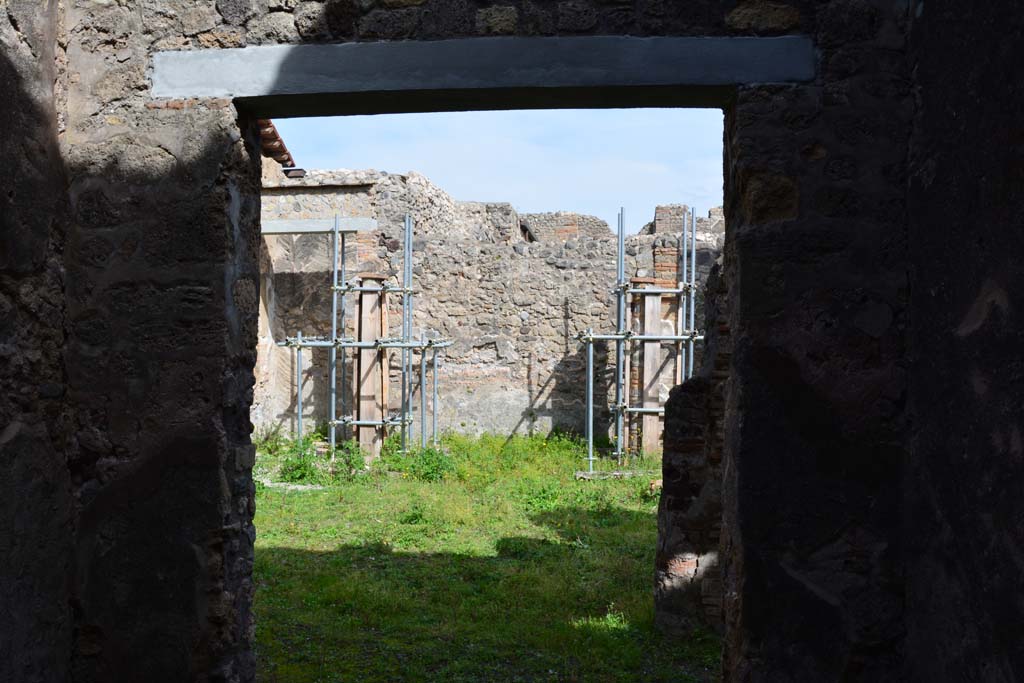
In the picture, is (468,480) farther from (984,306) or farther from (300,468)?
(984,306)

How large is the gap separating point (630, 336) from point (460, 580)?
511 cm

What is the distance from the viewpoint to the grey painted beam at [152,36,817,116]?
8.42 feet

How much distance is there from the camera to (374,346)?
393 inches

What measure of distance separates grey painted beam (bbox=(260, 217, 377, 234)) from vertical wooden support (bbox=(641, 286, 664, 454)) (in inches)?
147

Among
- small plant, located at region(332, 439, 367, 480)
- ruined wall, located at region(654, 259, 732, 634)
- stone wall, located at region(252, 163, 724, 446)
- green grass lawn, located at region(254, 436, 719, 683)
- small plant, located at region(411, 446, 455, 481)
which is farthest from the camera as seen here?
stone wall, located at region(252, 163, 724, 446)

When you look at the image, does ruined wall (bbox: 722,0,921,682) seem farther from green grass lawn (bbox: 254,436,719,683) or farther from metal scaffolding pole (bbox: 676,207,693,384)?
metal scaffolding pole (bbox: 676,207,693,384)

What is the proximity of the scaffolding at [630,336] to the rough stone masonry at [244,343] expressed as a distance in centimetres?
715

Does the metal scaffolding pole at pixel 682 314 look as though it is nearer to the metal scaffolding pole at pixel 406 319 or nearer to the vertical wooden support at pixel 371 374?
the metal scaffolding pole at pixel 406 319

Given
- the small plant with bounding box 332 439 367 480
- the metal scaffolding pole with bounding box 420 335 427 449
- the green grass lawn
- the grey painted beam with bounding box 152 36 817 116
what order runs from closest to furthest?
the grey painted beam with bounding box 152 36 817 116
the green grass lawn
the small plant with bounding box 332 439 367 480
the metal scaffolding pole with bounding box 420 335 427 449

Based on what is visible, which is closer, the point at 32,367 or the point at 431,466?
the point at 32,367

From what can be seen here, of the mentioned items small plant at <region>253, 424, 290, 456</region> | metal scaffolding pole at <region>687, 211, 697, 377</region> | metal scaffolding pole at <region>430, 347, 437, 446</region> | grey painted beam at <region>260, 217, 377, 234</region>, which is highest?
grey painted beam at <region>260, 217, 377, 234</region>

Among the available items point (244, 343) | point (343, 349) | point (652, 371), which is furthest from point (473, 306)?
point (244, 343)

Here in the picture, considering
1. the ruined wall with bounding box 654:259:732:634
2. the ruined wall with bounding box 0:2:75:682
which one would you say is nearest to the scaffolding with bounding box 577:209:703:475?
the ruined wall with bounding box 654:259:732:634

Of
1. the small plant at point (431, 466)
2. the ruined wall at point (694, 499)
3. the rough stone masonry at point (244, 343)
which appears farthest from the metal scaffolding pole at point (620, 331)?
the rough stone masonry at point (244, 343)
